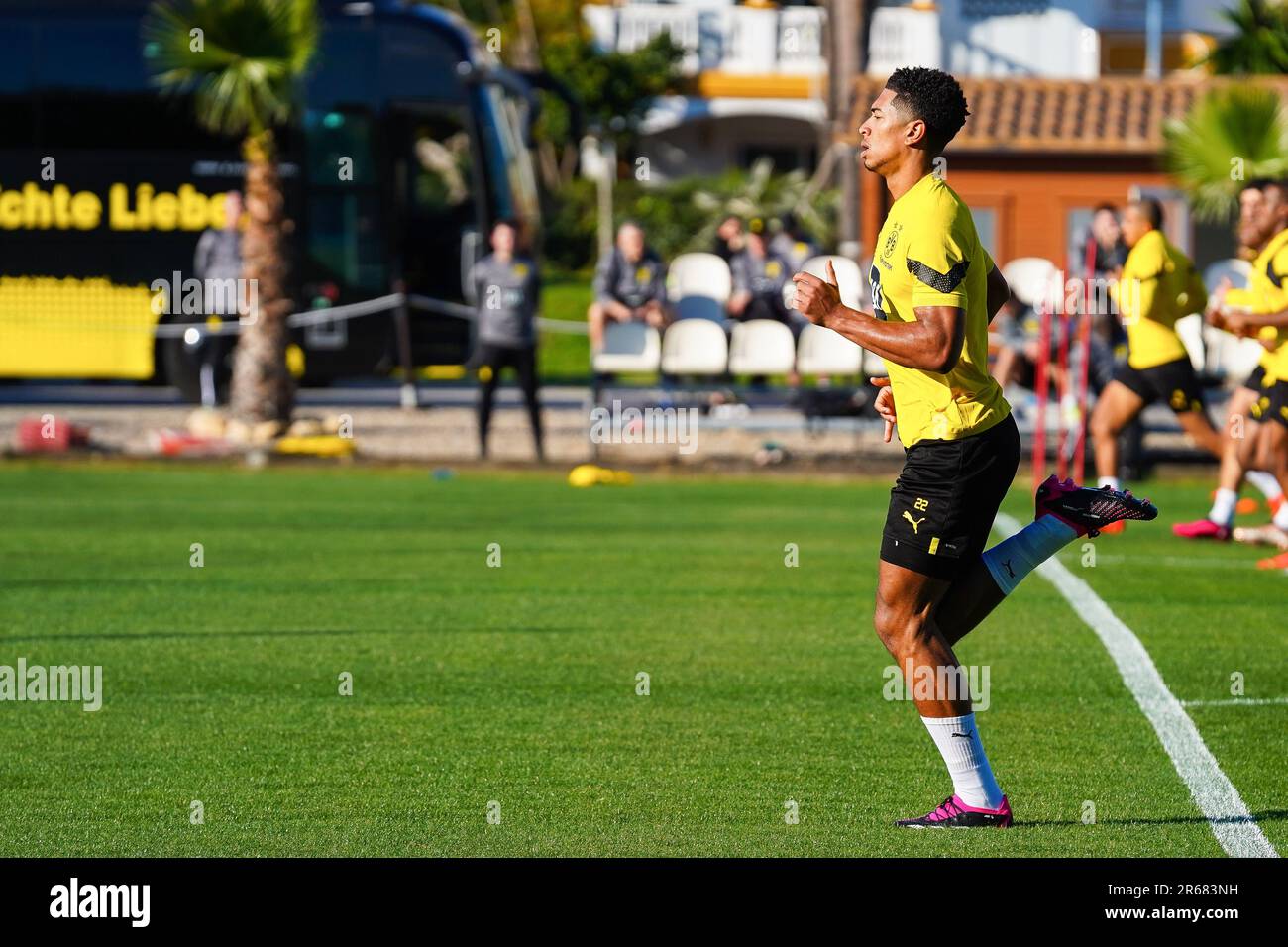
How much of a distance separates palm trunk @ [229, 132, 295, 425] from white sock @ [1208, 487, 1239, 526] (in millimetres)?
10604

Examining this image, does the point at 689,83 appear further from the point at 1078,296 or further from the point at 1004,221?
the point at 1078,296

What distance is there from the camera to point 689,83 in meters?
44.4

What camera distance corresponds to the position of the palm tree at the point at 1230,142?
23.0 m

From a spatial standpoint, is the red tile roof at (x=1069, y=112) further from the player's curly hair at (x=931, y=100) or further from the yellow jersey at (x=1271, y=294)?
the player's curly hair at (x=931, y=100)

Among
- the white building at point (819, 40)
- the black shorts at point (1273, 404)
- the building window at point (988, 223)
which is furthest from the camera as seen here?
the white building at point (819, 40)

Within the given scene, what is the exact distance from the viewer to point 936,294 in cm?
628

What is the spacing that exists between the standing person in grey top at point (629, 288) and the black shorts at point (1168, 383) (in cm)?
668

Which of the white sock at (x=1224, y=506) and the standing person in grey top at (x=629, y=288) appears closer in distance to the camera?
the white sock at (x=1224, y=506)

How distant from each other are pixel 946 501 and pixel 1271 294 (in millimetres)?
7060

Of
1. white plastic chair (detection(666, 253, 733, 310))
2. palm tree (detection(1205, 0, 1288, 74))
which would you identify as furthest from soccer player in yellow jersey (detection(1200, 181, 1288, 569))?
palm tree (detection(1205, 0, 1288, 74))

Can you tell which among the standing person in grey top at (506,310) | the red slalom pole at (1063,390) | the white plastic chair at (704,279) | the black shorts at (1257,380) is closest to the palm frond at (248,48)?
the standing person in grey top at (506,310)

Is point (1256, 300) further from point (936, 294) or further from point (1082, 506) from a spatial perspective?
point (936, 294)

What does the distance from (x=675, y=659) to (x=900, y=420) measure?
3409mm

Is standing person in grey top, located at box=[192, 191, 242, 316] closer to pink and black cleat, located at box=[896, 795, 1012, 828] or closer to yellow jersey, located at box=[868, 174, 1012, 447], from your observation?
yellow jersey, located at box=[868, 174, 1012, 447]
